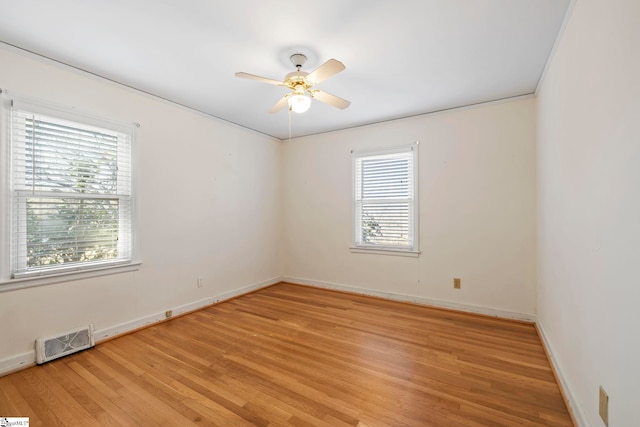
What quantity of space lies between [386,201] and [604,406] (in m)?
2.93

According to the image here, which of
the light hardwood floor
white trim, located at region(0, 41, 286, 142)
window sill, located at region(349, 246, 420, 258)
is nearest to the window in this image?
window sill, located at region(349, 246, 420, 258)

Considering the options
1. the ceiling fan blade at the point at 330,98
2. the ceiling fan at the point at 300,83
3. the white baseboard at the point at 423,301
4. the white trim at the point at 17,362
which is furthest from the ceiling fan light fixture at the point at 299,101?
the white trim at the point at 17,362

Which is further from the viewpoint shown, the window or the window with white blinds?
the window

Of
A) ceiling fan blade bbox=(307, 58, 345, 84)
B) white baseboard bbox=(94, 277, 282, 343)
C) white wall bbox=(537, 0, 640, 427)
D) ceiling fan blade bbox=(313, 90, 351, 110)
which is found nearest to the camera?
white wall bbox=(537, 0, 640, 427)

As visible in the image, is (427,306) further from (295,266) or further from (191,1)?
(191,1)

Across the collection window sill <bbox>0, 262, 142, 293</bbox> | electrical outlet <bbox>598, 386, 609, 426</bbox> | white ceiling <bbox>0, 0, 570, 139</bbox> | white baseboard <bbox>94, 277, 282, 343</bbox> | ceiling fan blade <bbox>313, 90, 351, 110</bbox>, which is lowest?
white baseboard <bbox>94, 277, 282, 343</bbox>

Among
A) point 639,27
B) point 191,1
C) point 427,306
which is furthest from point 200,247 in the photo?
point 639,27

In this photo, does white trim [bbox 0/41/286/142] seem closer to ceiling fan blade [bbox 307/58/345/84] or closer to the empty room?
the empty room

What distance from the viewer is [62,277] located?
2434 millimetres

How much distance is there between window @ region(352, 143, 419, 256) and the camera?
3.79m

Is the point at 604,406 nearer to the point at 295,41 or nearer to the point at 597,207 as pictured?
the point at 597,207

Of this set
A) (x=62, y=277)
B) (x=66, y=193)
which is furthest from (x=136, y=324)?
(x=66, y=193)

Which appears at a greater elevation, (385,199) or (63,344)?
(385,199)

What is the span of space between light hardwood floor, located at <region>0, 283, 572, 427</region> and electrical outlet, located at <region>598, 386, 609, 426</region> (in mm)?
426
